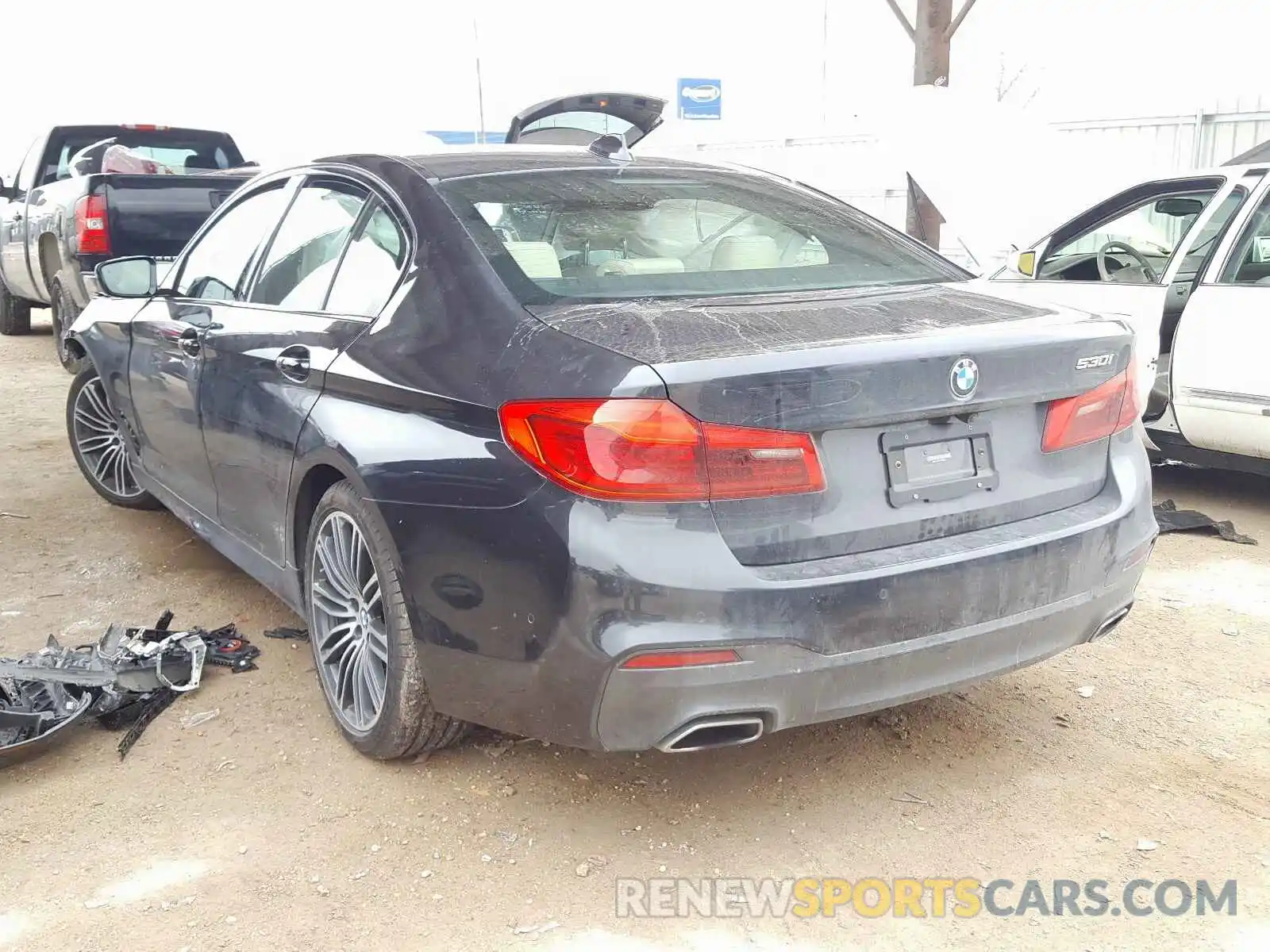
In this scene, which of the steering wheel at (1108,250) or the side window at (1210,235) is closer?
the side window at (1210,235)

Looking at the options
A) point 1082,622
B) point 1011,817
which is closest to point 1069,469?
point 1082,622

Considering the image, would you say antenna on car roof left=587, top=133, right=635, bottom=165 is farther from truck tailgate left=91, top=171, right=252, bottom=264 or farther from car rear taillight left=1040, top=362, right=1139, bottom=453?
truck tailgate left=91, top=171, right=252, bottom=264

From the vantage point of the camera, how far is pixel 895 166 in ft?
42.2

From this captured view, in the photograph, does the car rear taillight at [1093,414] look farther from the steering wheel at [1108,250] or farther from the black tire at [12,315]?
the black tire at [12,315]

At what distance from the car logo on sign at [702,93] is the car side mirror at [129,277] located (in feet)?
75.0

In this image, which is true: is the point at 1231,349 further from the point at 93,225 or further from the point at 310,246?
the point at 93,225

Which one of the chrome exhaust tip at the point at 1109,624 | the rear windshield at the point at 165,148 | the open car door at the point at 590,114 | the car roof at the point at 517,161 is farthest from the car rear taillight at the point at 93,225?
the chrome exhaust tip at the point at 1109,624

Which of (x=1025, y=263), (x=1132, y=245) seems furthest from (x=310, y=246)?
(x=1132, y=245)

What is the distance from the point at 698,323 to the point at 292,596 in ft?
5.25

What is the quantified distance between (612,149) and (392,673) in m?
1.68

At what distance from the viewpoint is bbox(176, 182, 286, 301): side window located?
4008 mm

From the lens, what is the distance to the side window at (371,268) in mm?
3170

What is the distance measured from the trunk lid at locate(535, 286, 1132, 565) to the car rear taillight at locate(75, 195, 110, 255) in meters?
6.67

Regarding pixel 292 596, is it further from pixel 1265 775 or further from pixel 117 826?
pixel 1265 775
